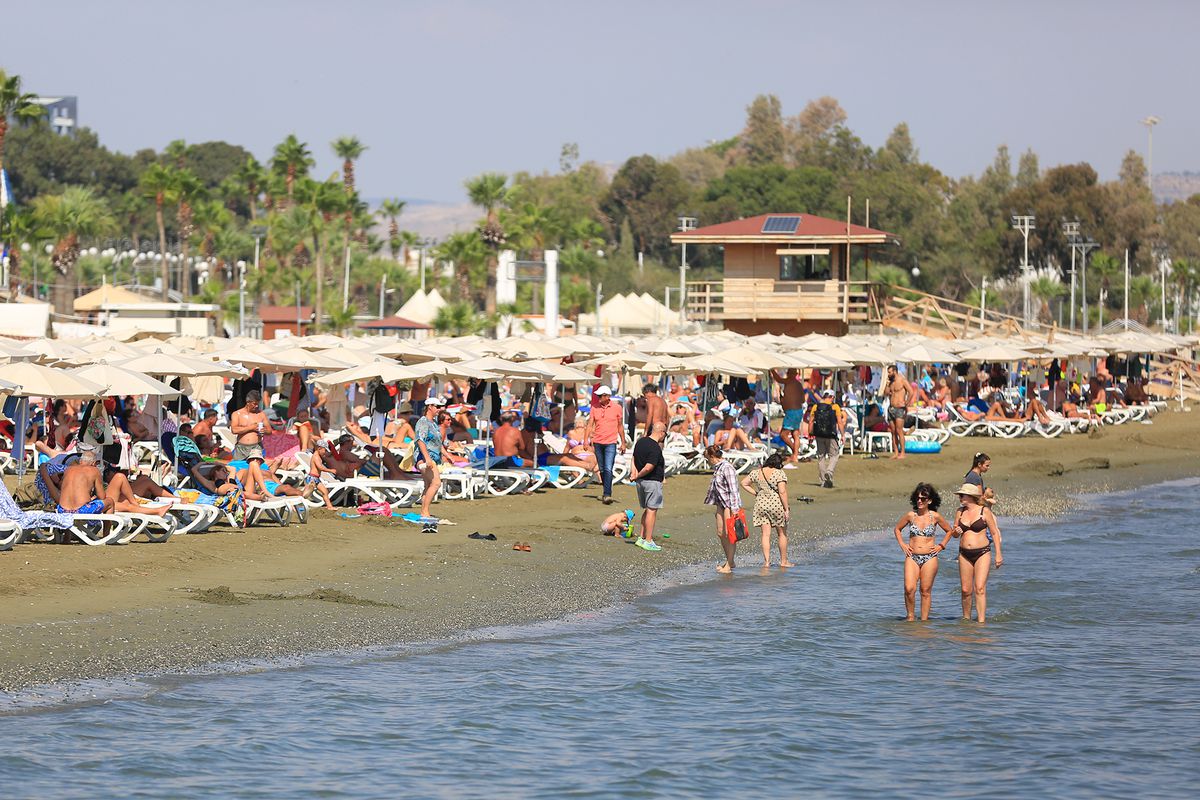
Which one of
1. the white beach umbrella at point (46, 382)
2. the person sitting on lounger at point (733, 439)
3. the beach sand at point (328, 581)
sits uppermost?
the white beach umbrella at point (46, 382)

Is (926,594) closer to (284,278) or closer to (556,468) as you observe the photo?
(556,468)

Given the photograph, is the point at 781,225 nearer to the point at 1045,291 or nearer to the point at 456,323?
the point at 456,323

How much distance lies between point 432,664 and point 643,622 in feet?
8.73

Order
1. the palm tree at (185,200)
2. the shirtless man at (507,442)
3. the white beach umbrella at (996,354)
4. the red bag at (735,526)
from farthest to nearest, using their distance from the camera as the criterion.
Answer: the palm tree at (185,200), the white beach umbrella at (996,354), the shirtless man at (507,442), the red bag at (735,526)

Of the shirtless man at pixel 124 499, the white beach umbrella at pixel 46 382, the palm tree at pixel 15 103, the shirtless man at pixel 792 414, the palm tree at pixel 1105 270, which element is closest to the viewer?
the shirtless man at pixel 124 499

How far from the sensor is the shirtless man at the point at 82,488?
15.5 metres

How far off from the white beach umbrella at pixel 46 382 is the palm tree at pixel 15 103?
41816 mm

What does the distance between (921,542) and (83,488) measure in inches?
311

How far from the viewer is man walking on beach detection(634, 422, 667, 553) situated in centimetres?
1766

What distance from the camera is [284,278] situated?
83.2 metres

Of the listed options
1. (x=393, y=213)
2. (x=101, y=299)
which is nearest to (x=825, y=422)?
(x=101, y=299)

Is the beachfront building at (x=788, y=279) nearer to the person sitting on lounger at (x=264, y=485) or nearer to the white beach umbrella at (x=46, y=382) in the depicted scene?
the person sitting on lounger at (x=264, y=485)

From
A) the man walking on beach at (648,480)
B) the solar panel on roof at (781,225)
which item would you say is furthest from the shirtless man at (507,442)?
the solar panel on roof at (781,225)

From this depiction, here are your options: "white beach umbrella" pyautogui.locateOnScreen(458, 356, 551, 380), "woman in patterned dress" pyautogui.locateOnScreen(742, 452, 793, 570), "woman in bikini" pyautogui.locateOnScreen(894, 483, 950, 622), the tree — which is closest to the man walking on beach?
"woman in patterned dress" pyautogui.locateOnScreen(742, 452, 793, 570)
